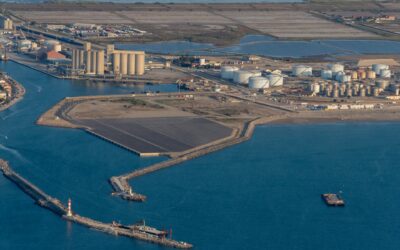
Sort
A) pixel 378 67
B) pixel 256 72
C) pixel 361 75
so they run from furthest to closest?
pixel 378 67 → pixel 361 75 → pixel 256 72

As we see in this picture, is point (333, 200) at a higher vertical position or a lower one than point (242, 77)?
higher

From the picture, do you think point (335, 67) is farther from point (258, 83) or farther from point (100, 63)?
point (100, 63)

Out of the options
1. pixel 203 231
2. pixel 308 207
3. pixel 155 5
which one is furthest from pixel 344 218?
pixel 155 5

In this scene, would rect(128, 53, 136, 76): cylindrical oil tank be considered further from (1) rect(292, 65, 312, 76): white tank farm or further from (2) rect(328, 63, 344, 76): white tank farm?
(2) rect(328, 63, 344, 76): white tank farm

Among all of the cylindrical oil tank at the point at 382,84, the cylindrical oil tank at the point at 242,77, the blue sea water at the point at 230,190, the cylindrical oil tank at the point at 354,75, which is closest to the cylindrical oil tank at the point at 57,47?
the cylindrical oil tank at the point at 242,77

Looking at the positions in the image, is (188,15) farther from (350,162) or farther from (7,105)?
(350,162)

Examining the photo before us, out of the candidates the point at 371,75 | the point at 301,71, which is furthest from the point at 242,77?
the point at 371,75

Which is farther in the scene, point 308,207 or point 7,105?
point 7,105
